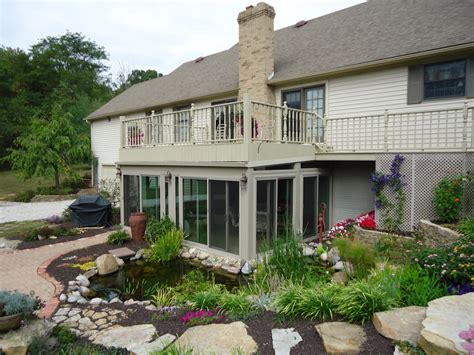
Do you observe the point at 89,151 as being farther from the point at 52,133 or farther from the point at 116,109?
the point at 116,109

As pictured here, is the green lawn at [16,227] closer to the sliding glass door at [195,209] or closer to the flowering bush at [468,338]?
the sliding glass door at [195,209]

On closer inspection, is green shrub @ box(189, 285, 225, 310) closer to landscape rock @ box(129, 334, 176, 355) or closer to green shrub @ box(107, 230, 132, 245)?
landscape rock @ box(129, 334, 176, 355)

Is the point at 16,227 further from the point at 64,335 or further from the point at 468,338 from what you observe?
the point at 468,338

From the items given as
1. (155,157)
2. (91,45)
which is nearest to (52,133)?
(155,157)

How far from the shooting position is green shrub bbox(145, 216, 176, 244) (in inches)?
340

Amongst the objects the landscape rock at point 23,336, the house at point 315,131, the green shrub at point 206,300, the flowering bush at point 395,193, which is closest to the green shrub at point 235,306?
the green shrub at point 206,300

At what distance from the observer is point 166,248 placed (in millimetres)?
7691

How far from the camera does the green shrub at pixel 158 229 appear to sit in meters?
8.63

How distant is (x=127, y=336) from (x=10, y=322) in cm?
125

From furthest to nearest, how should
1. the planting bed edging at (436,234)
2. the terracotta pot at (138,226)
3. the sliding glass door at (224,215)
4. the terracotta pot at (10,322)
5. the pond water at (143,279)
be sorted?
the terracotta pot at (138,226) < the sliding glass door at (224,215) < the pond water at (143,279) < the planting bed edging at (436,234) < the terracotta pot at (10,322)

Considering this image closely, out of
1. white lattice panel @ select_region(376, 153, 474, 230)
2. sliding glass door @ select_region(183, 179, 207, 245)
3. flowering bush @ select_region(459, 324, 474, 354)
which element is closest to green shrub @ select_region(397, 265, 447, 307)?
flowering bush @ select_region(459, 324, 474, 354)

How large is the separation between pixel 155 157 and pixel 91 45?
126ft

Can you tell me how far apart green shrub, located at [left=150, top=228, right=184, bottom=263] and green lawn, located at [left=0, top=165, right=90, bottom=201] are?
13.8 m

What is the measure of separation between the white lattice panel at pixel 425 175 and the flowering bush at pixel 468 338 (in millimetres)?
4802
